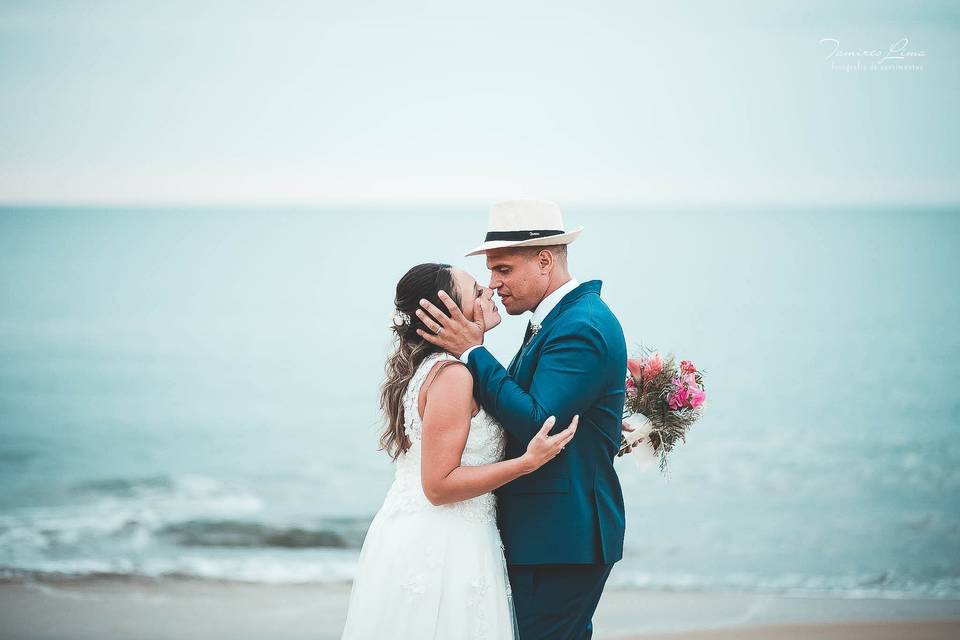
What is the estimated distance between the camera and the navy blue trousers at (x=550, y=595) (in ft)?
10.7

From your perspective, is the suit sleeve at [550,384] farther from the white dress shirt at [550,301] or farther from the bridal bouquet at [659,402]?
the bridal bouquet at [659,402]

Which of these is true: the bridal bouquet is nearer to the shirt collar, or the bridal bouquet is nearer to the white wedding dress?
the shirt collar

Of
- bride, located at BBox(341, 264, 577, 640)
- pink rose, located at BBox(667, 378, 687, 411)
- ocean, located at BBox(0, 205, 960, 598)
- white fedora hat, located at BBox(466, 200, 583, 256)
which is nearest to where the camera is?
bride, located at BBox(341, 264, 577, 640)

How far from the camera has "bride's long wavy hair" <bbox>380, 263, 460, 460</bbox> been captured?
325 cm

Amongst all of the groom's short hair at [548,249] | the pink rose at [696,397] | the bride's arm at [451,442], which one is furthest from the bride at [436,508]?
the pink rose at [696,397]

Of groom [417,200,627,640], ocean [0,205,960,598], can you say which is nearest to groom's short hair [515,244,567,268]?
groom [417,200,627,640]

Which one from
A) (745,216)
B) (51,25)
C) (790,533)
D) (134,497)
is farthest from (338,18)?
(745,216)

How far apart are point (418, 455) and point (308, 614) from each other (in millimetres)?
4208

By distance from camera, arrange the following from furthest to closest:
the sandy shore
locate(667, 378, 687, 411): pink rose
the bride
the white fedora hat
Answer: the sandy shore → locate(667, 378, 687, 411): pink rose → the white fedora hat → the bride

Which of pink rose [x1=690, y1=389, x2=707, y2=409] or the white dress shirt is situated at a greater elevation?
the white dress shirt

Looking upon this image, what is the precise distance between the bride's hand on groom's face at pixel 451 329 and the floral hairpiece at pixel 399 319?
103 mm

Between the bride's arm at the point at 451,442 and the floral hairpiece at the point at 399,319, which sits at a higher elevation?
the floral hairpiece at the point at 399,319

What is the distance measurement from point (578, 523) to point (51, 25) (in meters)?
41.1

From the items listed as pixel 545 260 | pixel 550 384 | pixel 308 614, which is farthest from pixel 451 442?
pixel 308 614
